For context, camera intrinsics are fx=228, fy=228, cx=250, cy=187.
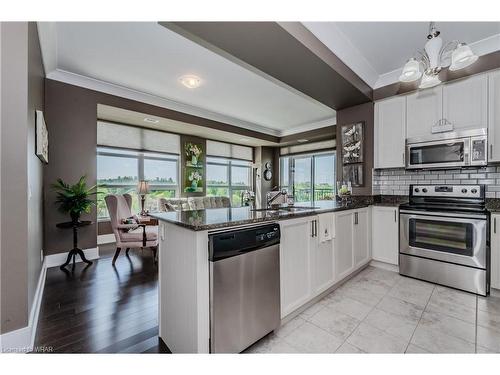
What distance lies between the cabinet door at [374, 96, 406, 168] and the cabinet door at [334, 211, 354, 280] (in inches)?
44.4

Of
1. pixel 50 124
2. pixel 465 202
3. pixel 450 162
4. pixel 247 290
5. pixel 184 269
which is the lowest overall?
pixel 247 290

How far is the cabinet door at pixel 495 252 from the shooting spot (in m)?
2.32

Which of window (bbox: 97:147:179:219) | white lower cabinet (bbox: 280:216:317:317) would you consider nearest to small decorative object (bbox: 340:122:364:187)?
white lower cabinet (bbox: 280:216:317:317)

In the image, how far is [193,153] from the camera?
6.00 meters

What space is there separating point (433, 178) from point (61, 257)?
17.6 feet

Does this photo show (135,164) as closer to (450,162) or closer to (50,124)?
(50,124)

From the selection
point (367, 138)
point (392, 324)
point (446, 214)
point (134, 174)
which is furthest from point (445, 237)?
point (134, 174)

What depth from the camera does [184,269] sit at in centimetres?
139

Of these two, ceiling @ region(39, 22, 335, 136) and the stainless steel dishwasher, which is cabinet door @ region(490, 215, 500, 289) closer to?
the stainless steel dishwasher

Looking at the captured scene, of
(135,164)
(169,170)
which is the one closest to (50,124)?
(135,164)

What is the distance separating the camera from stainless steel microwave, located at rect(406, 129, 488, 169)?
2.50m

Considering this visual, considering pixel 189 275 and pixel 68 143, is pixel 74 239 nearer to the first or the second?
pixel 68 143
